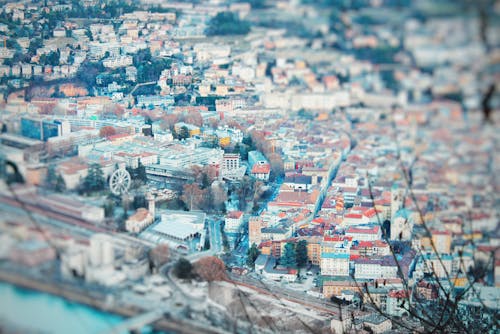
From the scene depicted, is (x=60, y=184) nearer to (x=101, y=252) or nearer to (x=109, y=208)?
(x=109, y=208)

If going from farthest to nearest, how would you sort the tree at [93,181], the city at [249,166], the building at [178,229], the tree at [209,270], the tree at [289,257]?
the tree at [289,257] → the building at [178,229] → the tree at [93,181] → the tree at [209,270] → the city at [249,166]

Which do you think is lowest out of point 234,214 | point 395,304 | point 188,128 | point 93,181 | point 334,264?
point 395,304

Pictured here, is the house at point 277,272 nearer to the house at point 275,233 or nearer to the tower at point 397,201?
the house at point 275,233

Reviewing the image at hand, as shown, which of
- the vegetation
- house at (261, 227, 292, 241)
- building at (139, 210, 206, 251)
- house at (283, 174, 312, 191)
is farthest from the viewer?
the vegetation

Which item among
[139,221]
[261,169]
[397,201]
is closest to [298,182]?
[261,169]

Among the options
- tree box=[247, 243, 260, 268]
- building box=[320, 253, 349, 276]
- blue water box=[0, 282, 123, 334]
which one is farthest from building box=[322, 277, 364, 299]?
blue water box=[0, 282, 123, 334]

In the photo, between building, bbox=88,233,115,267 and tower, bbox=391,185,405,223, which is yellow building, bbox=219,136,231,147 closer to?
tower, bbox=391,185,405,223

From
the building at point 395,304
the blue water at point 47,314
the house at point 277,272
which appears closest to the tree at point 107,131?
the house at point 277,272
